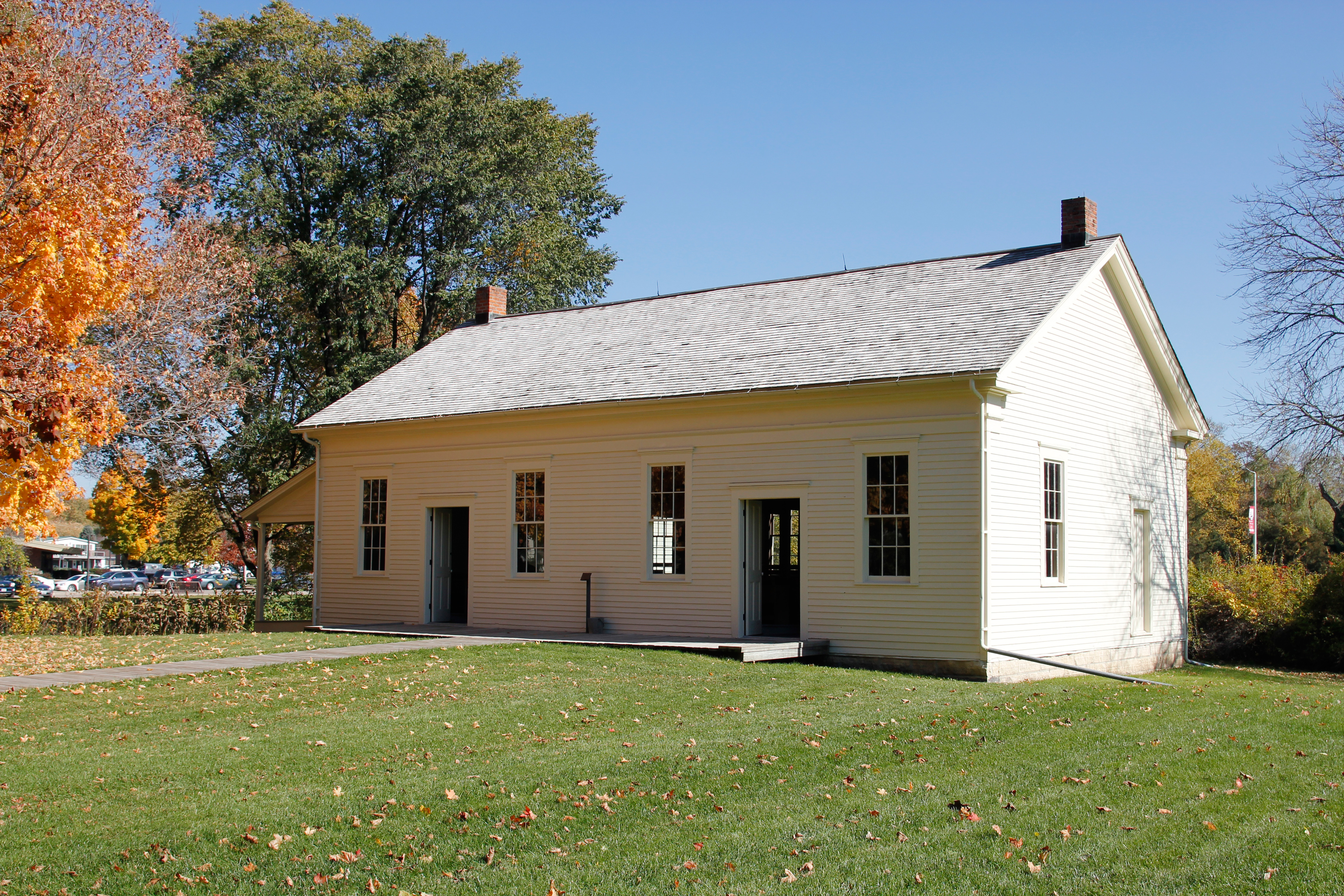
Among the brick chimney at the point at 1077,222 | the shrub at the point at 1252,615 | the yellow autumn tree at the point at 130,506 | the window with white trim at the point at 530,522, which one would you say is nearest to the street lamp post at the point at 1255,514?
the shrub at the point at 1252,615

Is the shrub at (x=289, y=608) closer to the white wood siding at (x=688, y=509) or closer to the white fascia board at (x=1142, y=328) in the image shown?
the white wood siding at (x=688, y=509)

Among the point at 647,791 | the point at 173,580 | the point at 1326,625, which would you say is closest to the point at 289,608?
the point at 1326,625

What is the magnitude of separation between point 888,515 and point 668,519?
12.8 feet

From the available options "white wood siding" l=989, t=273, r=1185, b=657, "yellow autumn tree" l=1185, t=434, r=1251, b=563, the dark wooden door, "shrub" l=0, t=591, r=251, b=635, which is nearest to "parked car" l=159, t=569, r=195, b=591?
"shrub" l=0, t=591, r=251, b=635

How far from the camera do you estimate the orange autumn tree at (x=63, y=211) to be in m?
16.2

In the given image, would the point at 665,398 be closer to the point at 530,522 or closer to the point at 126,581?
the point at 530,522

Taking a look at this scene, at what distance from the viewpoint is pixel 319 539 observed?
2323cm

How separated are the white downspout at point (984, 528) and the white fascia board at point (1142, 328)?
999 millimetres

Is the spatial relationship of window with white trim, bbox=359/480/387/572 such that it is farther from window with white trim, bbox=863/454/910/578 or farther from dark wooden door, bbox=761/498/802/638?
window with white trim, bbox=863/454/910/578

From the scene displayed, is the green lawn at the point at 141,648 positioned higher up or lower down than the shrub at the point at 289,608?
higher up

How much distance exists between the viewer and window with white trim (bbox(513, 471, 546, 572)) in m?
20.2

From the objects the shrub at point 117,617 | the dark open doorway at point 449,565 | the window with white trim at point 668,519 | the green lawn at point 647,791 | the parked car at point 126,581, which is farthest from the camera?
the parked car at point 126,581

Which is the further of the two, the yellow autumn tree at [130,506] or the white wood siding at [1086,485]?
the yellow autumn tree at [130,506]

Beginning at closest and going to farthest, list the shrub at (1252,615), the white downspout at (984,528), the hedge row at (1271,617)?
1. the white downspout at (984,528)
2. the hedge row at (1271,617)
3. the shrub at (1252,615)
